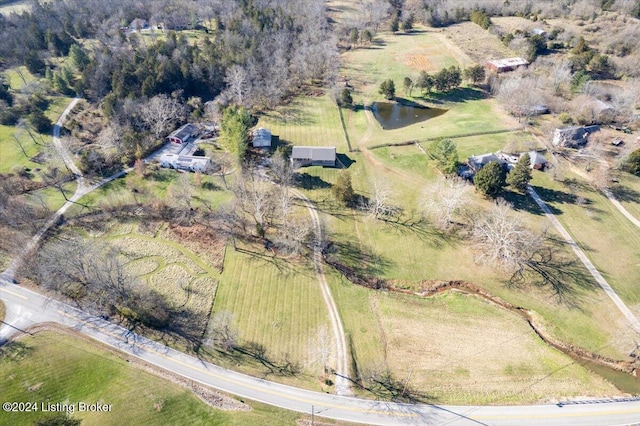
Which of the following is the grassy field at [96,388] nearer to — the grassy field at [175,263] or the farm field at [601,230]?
the grassy field at [175,263]

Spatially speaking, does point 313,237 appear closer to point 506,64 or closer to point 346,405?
point 346,405

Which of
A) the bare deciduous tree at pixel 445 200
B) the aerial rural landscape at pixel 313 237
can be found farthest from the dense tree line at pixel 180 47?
the bare deciduous tree at pixel 445 200

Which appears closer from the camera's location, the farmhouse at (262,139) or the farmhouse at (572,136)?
the farmhouse at (572,136)

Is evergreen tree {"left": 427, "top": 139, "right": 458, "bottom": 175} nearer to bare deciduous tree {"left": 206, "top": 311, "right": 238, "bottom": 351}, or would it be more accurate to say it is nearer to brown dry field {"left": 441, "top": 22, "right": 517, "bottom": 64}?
bare deciduous tree {"left": 206, "top": 311, "right": 238, "bottom": 351}

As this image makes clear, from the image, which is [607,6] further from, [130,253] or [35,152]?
[35,152]

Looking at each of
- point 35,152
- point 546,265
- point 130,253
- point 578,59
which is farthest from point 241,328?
point 578,59
